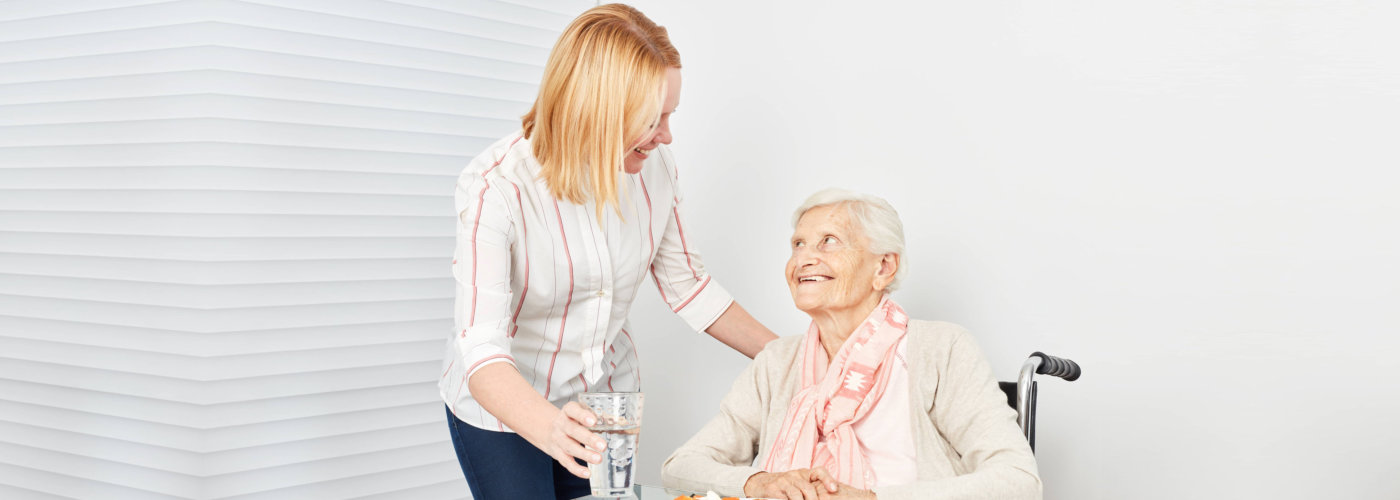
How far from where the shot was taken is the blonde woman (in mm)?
1511

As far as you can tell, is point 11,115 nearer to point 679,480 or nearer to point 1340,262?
point 679,480

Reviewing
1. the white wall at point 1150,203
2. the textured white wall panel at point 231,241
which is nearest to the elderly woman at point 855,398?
the white wall at point 1150,203

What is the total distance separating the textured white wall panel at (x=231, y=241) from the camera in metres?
2.19

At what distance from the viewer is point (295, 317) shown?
7.56 feet

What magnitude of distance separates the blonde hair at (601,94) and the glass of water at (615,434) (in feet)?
1.48

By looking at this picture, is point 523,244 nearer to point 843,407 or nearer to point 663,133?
point 663,133

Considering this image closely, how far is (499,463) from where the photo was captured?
1716mm

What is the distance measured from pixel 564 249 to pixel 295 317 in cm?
94

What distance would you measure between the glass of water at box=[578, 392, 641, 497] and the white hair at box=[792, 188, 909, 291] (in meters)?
0.74

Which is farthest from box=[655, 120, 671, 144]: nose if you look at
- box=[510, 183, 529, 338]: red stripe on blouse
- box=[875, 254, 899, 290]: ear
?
box=[875, 254, 899, 290]: ear

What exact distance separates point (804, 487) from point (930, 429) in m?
0.33

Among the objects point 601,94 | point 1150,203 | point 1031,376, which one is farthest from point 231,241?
point 1150,203

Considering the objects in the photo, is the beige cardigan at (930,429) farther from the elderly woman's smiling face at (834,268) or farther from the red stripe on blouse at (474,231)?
the red stripe on blouse at (474,231)

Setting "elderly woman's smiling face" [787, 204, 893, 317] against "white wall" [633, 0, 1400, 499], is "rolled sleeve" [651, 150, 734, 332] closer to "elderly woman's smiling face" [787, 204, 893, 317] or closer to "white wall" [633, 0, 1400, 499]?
"elderly woman's smiling face" [787, 204, 893, 317]
